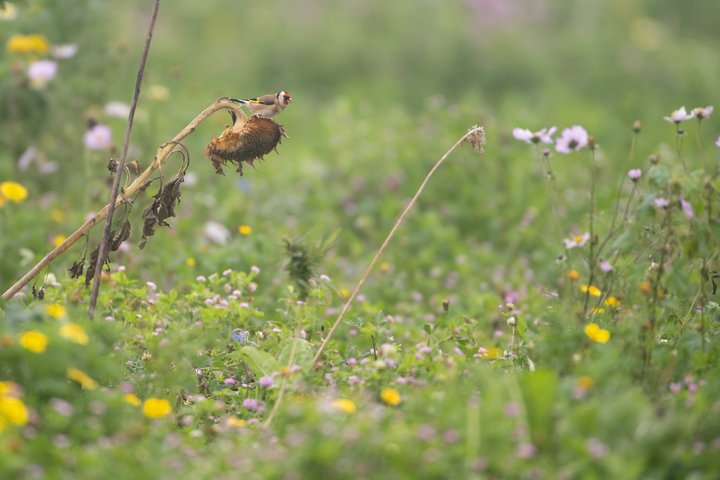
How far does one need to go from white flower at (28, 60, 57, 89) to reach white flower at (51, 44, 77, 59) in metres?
0.18

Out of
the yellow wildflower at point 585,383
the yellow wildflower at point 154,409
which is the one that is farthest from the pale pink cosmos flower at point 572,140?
the yellow wildflower at point 154,409

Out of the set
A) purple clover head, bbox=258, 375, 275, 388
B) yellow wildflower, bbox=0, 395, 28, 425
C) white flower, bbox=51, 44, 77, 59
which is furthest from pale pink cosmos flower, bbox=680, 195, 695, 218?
white flower, bbox=51, 44, 77, 59

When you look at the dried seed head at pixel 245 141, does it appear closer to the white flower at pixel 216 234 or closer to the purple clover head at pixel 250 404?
the purple clover head at pixel 250 404

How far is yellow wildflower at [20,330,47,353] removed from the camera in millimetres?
1409

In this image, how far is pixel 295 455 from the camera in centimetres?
135

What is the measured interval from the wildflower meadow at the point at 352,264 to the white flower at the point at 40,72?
13mm

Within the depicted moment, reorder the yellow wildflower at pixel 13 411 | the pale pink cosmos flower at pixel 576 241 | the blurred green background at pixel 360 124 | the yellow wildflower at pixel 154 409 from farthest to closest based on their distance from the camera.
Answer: the blurred green background at pixel 360 124 → the pale pink cosmos flower at pixel 576 241 → the yellow wildflower at pixel 154 409 → the yellow wildflower at pixel 13 411

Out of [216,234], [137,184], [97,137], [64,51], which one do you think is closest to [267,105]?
[137,184]

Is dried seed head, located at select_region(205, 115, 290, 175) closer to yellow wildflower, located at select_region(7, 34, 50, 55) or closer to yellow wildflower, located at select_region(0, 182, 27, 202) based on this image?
yellow wildflower, located at select_region(0, 182, 27, 202)

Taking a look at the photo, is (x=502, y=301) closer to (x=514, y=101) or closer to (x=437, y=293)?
(x=437, y=293)

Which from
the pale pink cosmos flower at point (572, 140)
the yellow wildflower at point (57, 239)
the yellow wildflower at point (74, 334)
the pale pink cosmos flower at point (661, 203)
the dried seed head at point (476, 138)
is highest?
the yellow wildflower at point (57, 239)

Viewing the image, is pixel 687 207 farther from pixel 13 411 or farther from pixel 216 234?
pixel 216 234

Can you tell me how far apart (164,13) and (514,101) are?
5664mm

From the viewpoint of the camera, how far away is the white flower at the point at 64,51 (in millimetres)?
4133
